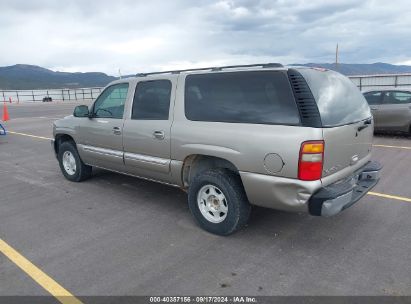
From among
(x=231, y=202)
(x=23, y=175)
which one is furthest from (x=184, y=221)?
(x=23, y=175)

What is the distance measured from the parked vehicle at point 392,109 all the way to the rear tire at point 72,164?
848 cm

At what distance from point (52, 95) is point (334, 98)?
5454 centimetres

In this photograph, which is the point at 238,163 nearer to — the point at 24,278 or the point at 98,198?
the point at 24,278

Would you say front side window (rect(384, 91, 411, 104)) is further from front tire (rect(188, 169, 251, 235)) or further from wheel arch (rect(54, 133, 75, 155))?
wheel arch (rect(54, 133, 75, 155))

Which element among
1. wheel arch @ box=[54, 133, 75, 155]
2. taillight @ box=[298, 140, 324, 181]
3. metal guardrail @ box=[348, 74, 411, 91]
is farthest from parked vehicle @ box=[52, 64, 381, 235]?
metal guardrail @ box=[348, 74, 411, 91]

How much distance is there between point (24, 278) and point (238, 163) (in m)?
2.32

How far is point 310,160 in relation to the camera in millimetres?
3283

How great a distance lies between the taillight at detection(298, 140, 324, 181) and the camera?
3266 mm

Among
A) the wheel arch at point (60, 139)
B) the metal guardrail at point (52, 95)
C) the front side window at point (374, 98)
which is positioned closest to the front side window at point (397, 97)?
the front side window at point (374, 98)

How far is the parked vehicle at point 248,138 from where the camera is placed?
335 cm

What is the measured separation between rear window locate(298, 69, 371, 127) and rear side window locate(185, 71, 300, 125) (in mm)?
276

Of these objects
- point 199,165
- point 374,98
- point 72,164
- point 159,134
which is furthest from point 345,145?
point 374,98

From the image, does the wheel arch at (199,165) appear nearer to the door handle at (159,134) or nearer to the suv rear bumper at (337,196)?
the door handle at (159,134)

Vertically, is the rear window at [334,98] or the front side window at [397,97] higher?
the rear window at [334,98]
